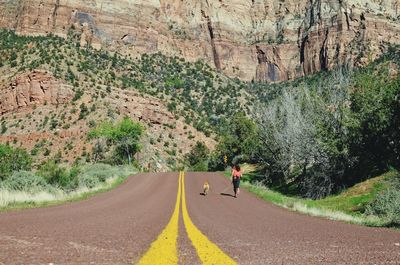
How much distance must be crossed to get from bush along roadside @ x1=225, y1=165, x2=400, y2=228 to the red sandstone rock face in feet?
170

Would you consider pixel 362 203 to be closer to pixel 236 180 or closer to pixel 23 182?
pixel 236 180

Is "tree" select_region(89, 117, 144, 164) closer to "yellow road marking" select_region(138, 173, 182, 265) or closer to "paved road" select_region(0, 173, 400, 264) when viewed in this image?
"paved road" select_region(0, 173, 400, 264)

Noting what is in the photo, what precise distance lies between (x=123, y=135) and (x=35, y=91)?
21613mm

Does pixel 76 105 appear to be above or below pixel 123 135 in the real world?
above

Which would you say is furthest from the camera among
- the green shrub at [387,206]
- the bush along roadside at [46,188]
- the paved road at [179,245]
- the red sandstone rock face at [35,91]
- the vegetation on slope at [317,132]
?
the red sandstone rock face at [35,91]

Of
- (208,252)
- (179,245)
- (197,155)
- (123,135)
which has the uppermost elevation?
(123,135)

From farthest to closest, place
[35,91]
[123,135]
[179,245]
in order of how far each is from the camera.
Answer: [35,91], [123,135], [179,245]

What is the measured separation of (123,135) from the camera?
6009 centimetres

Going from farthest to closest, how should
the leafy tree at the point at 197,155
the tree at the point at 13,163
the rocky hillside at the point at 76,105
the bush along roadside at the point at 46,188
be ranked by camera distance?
1. the leafy tree at the point at 197,155
2. the rocky hillside at the point at 76,105
3. the tree at the point at 13,163
4. the bush along roadside at the point at 46,188

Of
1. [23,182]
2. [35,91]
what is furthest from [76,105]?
[23,182]

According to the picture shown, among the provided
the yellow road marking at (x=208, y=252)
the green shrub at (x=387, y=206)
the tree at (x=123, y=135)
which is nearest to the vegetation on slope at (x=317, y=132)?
the green shrub at (x=387, y=206)

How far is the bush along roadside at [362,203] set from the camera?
13.5m

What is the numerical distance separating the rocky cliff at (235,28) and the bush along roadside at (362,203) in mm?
87976

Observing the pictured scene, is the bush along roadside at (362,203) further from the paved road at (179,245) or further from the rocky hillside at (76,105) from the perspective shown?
the rocky hillside at (76,105)
